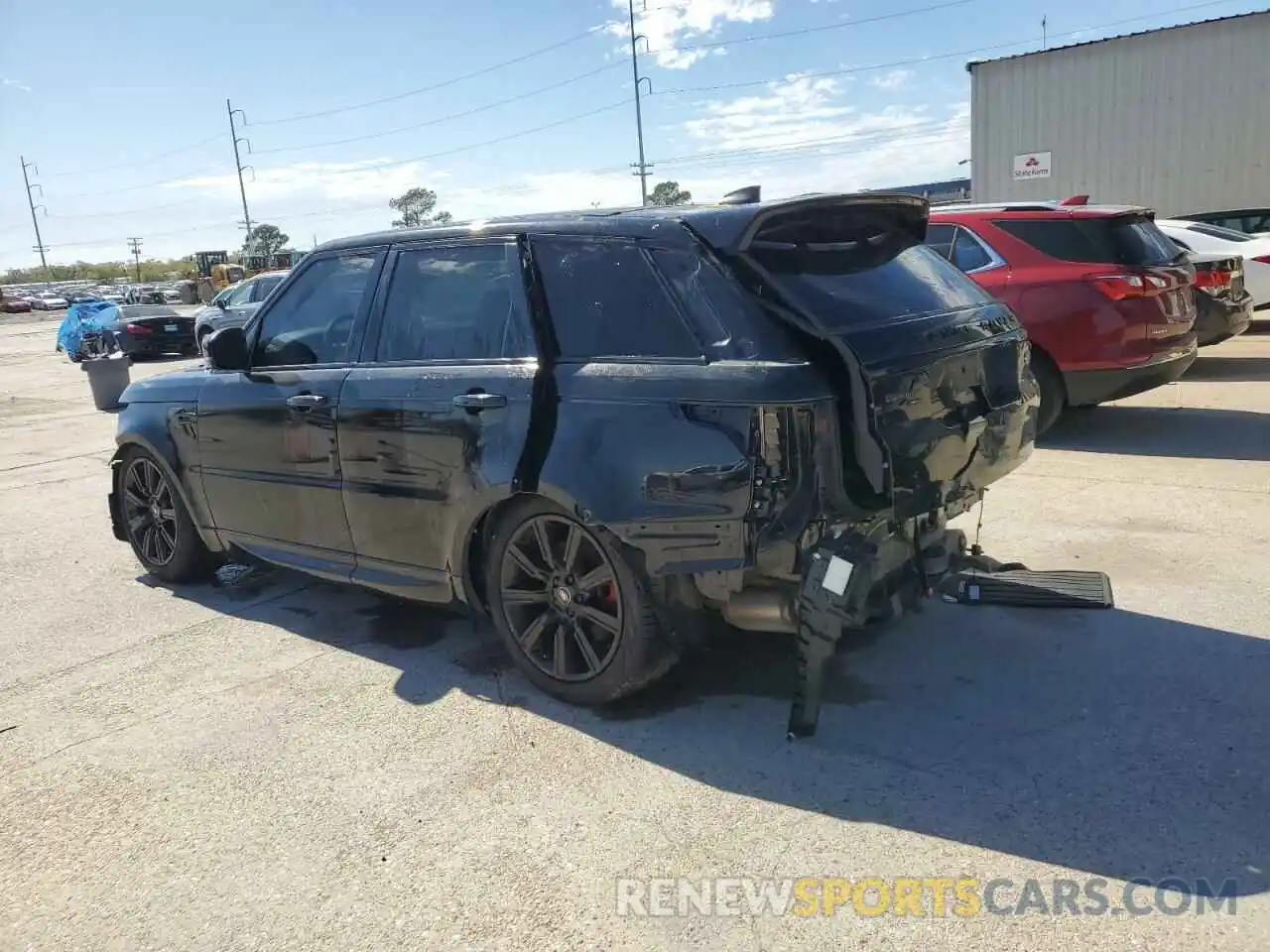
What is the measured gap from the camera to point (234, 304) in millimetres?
21656

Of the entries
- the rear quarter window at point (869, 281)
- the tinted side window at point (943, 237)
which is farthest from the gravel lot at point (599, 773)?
the tinted side window at point (943, 237)

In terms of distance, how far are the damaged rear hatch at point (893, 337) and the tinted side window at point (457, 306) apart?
0.82 metres

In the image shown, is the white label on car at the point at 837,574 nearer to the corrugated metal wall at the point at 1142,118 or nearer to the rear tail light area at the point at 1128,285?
the rear tail light area at the point at 1128,285

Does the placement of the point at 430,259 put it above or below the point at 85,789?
above

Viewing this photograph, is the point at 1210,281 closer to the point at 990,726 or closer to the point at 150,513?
the point at 990,726

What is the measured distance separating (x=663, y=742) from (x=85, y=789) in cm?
200

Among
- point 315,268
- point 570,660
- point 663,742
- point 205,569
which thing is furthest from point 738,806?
point 205,569

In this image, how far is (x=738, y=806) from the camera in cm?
308

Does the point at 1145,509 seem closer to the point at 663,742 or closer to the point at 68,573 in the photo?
the point at 663,742

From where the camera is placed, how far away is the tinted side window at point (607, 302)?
346 centimetres

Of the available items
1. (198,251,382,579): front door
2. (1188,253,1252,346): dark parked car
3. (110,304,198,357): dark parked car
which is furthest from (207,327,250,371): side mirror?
(110,304,198,357): dark parked car

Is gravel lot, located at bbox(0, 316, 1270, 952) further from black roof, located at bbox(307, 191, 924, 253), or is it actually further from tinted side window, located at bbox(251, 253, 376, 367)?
black roof, located at bbox(307, 191, 924, 253)

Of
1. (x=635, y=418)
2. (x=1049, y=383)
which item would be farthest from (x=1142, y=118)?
(x=635, y=418)

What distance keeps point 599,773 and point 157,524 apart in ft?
11.5
